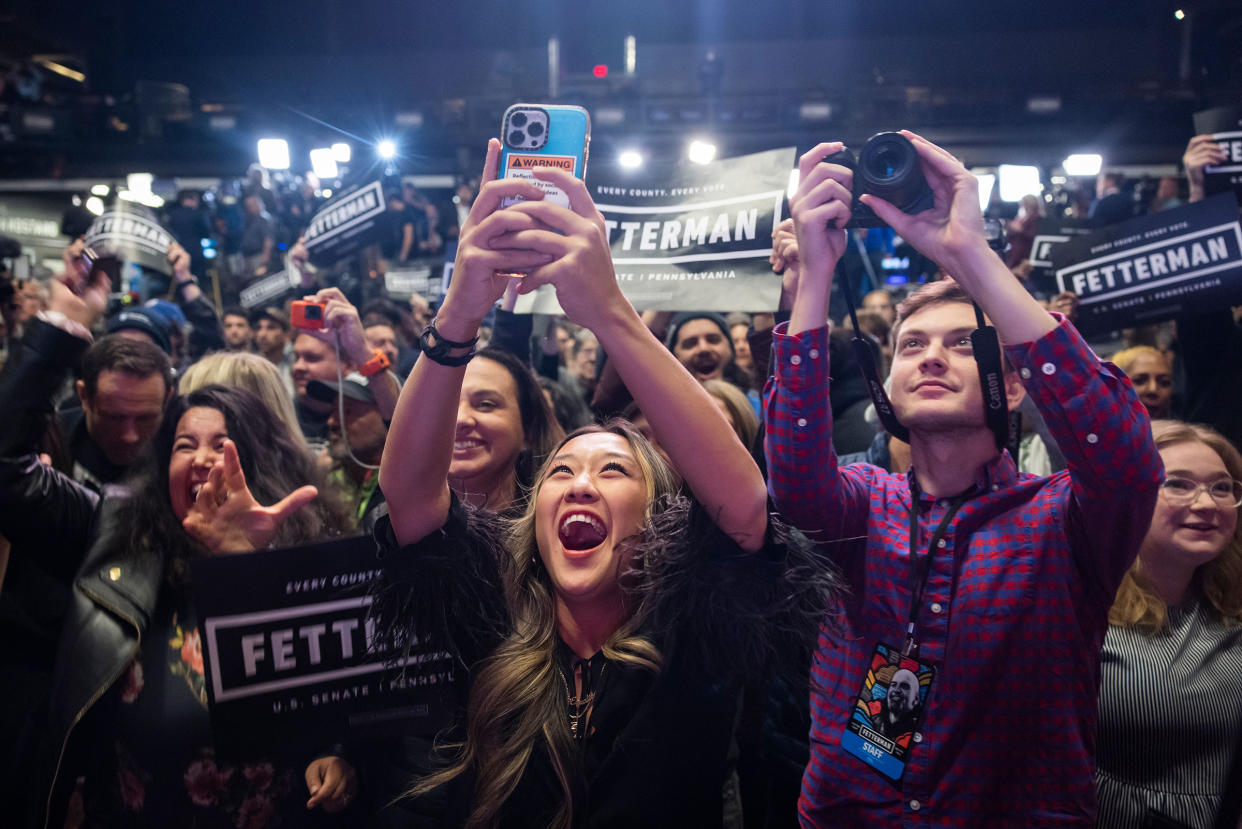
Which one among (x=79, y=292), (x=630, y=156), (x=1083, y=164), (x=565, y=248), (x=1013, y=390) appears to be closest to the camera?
(x=565, y=248)

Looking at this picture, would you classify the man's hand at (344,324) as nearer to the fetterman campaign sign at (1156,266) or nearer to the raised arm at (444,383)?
the raised arm at (444,383)

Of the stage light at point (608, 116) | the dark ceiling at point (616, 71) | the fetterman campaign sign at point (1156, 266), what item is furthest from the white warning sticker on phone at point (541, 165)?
the stage light at point (608, 116)

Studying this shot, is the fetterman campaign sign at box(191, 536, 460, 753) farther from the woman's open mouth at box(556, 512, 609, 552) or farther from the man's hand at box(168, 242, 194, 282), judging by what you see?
the man's hand at box(168, 242, 194, 282)

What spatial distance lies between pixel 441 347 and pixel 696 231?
1.78 m

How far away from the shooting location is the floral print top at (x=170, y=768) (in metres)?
1.78

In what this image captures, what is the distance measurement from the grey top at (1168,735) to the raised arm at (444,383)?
1568 mm

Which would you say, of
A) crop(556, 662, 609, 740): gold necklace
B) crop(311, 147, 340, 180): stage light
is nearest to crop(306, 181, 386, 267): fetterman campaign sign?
crop(556, 662, 609, 740): gold necklace

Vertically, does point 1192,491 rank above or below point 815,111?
below

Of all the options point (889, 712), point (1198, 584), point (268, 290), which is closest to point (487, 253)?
point (889, 712)

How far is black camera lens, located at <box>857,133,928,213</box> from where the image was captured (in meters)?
1.44

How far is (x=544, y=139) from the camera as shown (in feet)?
4.52

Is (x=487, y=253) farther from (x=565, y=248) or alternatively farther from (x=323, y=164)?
(x=323, y=164)

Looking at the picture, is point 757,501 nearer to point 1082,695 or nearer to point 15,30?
point 1082,695

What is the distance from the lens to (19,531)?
2027 millimetres
